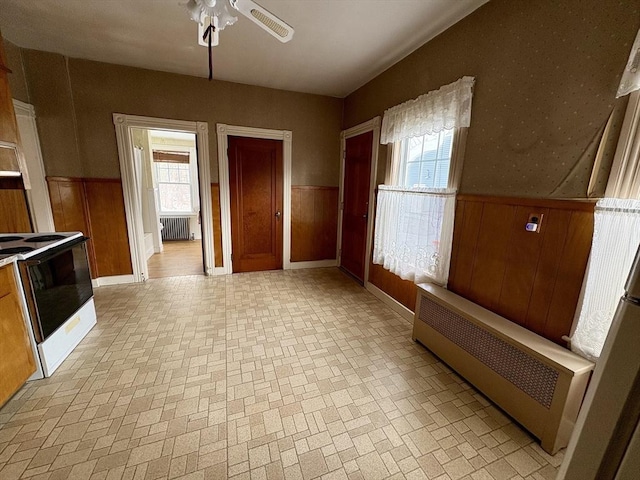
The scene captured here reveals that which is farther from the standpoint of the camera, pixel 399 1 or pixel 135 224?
pixel 135 224

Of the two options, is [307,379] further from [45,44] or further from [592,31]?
[45,44]

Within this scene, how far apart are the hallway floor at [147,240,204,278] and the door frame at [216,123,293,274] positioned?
0.70 meters

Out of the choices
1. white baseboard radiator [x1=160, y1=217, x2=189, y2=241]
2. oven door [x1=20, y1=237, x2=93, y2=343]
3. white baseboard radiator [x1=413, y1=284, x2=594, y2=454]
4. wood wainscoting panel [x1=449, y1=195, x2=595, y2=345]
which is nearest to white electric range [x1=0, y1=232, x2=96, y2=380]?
oven door [x1=20, y1=237, x2=93, y2=343]

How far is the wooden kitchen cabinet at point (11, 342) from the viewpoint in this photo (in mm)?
1509

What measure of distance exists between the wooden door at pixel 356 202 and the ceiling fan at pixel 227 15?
1.96m

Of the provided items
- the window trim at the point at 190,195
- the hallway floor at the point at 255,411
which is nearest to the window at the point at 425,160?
the hallway floor at the point at 255,411

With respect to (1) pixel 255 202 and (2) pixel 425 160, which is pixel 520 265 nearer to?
(2) pixel 425 160

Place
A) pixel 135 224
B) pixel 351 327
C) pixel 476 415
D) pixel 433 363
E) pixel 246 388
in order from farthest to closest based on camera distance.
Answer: pixel 135 224 → pixel 351 327 → pixel 433 363 → pixel 246 388 → pixel 476 415

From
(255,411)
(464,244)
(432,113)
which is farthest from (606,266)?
(255,411)

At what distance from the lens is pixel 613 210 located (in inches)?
49.3

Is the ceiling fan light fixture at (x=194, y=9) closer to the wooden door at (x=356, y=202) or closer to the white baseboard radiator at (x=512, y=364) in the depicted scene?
the wooden door at (x=356, y=202)

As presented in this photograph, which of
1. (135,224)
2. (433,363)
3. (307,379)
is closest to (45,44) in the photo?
(135,224)

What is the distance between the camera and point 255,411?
1612 millimetres

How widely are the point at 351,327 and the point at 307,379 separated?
82 centimetres
